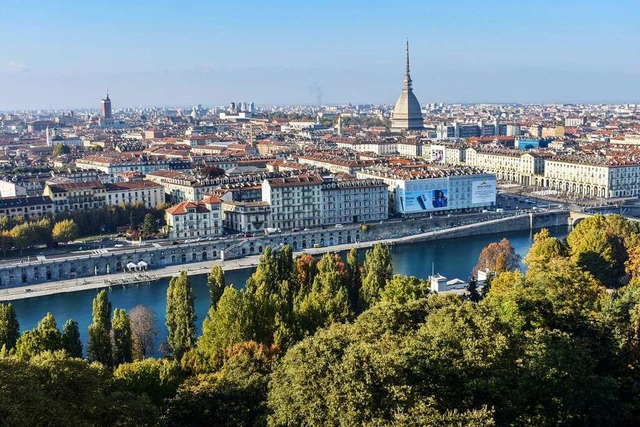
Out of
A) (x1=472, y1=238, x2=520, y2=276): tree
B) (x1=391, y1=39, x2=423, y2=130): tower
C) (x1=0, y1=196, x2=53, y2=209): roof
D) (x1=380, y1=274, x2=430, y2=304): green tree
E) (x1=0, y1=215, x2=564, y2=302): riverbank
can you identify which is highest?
(x1=391, y1=39, x2=423, y2=130): tower

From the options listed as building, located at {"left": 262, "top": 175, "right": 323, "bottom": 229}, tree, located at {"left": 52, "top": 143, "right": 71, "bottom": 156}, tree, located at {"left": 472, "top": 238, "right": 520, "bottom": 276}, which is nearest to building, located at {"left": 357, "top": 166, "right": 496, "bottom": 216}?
building, located at {"left": 262, "top": 175, "right": 323, "bottom": 229}

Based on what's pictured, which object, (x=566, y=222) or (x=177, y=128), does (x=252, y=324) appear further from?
(x=177, y=128)

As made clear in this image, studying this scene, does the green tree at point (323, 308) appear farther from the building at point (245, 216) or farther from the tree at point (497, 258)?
the building at point (245, 216)

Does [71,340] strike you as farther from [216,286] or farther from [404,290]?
[404,290]

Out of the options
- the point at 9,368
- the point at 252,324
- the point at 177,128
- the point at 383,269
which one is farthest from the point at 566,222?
the point at 177,128

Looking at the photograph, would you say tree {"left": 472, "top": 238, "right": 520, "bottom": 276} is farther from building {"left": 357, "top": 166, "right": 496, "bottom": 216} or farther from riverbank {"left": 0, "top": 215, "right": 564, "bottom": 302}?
building {"left": 357, "top": 166, "right": 496, "bottom": 216}

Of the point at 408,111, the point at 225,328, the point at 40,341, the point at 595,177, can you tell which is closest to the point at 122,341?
the point at 40,341

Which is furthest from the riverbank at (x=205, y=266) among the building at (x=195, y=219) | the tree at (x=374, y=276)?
the tree at (x=374, y=276)
